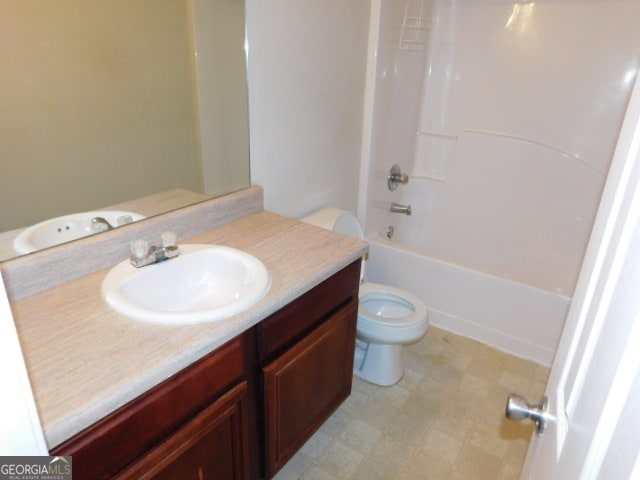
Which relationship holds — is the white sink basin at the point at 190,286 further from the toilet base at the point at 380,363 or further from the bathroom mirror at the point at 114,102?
the toilet base at the point at 380,363

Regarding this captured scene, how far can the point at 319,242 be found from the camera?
58.0 inches

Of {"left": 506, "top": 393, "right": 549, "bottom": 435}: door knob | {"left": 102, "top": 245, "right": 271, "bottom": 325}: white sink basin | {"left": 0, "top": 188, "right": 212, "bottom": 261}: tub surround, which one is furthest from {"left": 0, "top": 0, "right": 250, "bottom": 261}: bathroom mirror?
{"left": 506, "top": 393, "right": 549, "bottom": 435}: door knob

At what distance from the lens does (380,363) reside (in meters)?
1.97

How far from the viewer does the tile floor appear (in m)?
1.60

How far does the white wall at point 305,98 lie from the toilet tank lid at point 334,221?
0.11 meters

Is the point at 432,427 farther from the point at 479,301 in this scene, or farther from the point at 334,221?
the point at 334,221

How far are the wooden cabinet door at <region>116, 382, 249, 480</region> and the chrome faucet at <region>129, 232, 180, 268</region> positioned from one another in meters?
0.43

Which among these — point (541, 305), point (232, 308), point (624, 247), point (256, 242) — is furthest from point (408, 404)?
point (624, 247)

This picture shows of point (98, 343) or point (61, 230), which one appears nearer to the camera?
point (98, 343)

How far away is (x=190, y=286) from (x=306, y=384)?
1.64 feet

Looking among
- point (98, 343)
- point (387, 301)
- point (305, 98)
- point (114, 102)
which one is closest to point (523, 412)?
point (98, 343)

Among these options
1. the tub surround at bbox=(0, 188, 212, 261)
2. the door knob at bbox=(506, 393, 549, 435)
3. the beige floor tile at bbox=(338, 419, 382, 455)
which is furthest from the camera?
the beige floor tile at bbox=(338, 419, 382, 455)

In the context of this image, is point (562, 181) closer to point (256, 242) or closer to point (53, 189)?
point (256, 242)

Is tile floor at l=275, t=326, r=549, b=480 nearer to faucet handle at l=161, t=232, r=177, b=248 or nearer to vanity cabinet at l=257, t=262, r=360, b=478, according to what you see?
vanity cabinet at l=257, t=262, r=360, b=478
